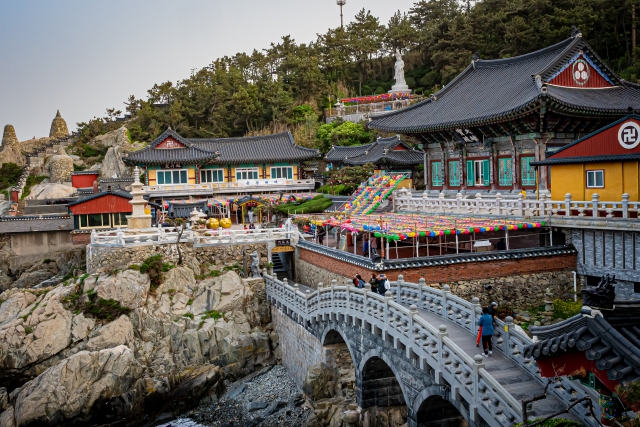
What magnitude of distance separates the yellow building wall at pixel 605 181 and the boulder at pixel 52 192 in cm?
5024

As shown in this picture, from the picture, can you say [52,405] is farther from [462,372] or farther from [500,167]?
[500,167]

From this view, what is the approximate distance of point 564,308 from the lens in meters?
23.2

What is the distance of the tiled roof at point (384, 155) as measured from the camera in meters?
49.4

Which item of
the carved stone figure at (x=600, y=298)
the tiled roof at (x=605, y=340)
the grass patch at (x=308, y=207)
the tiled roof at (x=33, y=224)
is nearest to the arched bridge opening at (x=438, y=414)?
the tiled roof at (x=605, y=340)

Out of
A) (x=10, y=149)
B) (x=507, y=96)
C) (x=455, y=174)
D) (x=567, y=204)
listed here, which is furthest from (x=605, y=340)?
(x=10, y=149)

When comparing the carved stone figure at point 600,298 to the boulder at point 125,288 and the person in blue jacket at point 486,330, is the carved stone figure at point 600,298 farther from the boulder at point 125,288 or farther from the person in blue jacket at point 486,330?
the boulder at point 125,288

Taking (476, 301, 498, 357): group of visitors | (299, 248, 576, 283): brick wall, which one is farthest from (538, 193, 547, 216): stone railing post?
(476, 301, 498, 357): group of visitors

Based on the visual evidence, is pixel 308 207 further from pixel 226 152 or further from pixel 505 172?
pixel 226 152

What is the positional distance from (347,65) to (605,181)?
70544mm

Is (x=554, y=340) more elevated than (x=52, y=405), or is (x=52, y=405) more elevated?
(x=554, y=340)

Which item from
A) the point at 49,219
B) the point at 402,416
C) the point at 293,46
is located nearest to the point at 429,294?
the point at 402,416

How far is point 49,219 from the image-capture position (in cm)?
4847

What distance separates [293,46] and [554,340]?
301 feet

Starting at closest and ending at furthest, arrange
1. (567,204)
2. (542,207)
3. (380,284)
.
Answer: (380,284)
(567,204)
(542,207)
